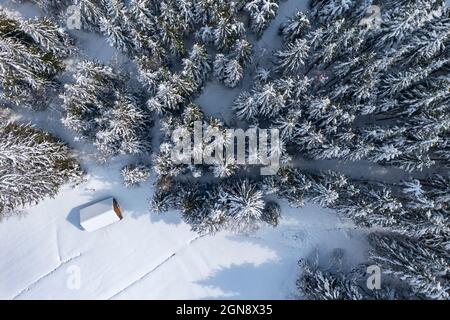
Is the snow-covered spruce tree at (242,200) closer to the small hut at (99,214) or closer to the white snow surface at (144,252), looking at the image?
the white snow surface at (144,252)

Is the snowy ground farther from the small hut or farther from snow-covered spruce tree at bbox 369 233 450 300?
snow-covered spruce tree at bbox 369 233 450 300

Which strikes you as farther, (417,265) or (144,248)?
(144,248)

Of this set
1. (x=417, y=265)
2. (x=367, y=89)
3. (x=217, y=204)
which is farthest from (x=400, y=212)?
(x=217, y=204)

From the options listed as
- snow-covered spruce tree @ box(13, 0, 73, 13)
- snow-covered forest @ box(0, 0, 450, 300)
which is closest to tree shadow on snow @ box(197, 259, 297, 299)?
snow-covered forest @ box(0, 0, 450, 300)

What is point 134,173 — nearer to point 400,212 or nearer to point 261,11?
point 261,11

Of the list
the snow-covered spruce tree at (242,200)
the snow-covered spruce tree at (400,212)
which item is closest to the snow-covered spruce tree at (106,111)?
the snow-covered spruce tree at (242,200)

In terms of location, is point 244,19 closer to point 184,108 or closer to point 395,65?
point 184,108
